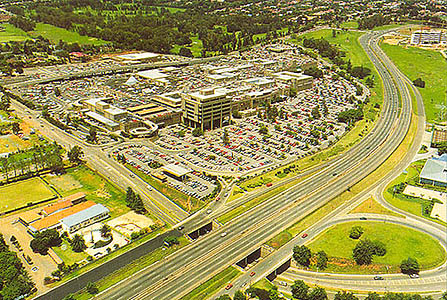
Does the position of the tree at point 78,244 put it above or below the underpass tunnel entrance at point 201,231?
above

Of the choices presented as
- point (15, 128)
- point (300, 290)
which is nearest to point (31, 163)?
point (15, 128)

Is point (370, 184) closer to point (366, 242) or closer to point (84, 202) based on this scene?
point (366, 242)

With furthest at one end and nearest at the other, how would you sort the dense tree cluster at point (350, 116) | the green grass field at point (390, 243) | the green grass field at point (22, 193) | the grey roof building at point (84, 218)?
the dense tree cluster at point (350, 116) < the green grass field at point (22, 193) < the grey roof building at point (84, 218) < the green grass field at point (390, 243)

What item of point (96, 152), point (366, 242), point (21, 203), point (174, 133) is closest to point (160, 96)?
point (174, 133)

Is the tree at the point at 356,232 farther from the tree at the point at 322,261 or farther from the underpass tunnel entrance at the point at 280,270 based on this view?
the underpass tunnel entrance at the point at 280,270

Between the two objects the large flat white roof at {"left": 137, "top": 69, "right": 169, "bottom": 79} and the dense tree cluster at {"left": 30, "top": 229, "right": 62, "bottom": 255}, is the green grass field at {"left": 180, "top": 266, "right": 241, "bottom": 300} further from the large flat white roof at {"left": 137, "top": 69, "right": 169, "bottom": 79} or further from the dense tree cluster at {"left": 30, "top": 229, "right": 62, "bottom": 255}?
the large flat white roof at {"left": 137, "top": 69, "right": 169, "bottom": 79}

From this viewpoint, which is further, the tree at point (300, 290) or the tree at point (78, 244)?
the tree at point (78, 244)

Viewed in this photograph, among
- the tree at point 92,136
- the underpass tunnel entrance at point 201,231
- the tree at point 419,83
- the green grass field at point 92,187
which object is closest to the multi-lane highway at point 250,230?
the underpass tunnel entrance at point 201,231
